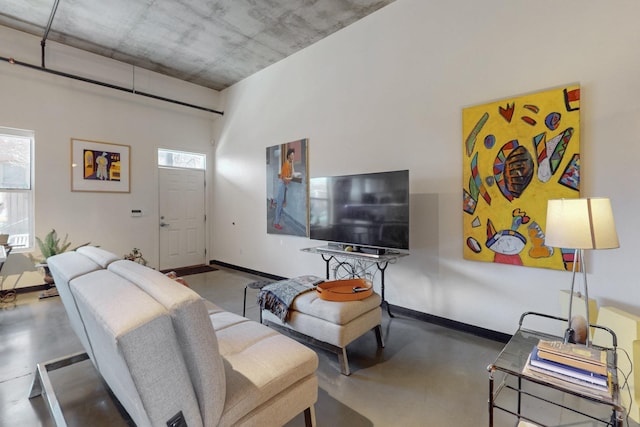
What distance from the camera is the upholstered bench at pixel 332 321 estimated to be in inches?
88.9

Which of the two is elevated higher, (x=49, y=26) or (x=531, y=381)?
(x=49, y=26)

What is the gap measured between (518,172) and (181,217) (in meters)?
5.54

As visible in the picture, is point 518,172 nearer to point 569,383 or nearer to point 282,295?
point 569,383

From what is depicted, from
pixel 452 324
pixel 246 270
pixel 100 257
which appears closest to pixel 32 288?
pixel 246 270

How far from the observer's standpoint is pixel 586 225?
1463 millimetres

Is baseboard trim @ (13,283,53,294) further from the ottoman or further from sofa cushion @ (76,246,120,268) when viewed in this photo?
the ottoman

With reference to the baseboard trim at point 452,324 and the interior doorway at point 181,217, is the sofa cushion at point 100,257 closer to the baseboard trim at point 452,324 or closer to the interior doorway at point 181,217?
the baseboard trim at point 452,324

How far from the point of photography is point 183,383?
1101mm

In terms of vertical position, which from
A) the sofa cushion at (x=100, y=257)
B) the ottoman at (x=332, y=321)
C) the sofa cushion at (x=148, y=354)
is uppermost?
the sofa cushion at (x=100, y=257)

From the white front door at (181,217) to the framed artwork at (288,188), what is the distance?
198cm

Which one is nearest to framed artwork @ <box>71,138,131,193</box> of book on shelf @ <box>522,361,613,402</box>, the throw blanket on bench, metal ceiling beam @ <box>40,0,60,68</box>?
metal ceiling beam @ <box>40,0,60,68</box>

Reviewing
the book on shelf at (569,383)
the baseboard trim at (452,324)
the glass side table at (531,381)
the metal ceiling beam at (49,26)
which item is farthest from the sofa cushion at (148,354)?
the metal ceiling beam at (49,26)

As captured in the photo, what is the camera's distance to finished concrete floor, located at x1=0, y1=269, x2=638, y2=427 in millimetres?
1811

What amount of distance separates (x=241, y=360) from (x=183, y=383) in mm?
446
